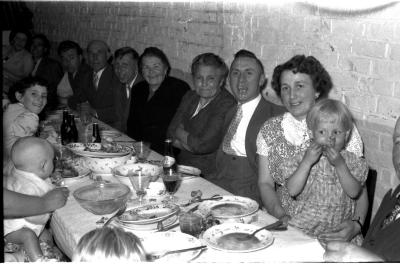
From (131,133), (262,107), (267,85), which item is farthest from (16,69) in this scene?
(262,107)

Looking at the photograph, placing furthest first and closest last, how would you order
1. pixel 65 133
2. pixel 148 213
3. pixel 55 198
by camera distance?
1. pixel 65 133
2. pixel 55 198
3. pixel 148 213

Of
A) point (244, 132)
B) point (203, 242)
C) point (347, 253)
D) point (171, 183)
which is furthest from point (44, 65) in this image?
point (347, 253)

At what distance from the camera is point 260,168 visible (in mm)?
2410

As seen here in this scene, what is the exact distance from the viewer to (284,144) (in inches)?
90.9

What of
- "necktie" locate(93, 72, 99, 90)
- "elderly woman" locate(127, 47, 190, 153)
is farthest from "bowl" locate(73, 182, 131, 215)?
"necktie" locate(93, 72, 99, 90)

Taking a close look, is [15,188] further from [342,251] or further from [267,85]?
[267,85]

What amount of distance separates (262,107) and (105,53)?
2.54m

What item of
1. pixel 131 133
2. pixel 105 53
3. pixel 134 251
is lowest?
pixel 131 133

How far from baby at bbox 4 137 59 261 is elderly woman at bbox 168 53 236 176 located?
1053 millimetres

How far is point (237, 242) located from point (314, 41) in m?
1.73

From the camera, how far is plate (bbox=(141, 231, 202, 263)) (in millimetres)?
1438

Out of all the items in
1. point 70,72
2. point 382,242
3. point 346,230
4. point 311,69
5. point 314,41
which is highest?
point 314,41

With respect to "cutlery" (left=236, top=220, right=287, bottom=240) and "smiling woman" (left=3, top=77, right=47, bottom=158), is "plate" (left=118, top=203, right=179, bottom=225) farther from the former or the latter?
"smiling woman" (left=3, top=77, right=47, bottom=158)

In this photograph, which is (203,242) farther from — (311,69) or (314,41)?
(314,41)
